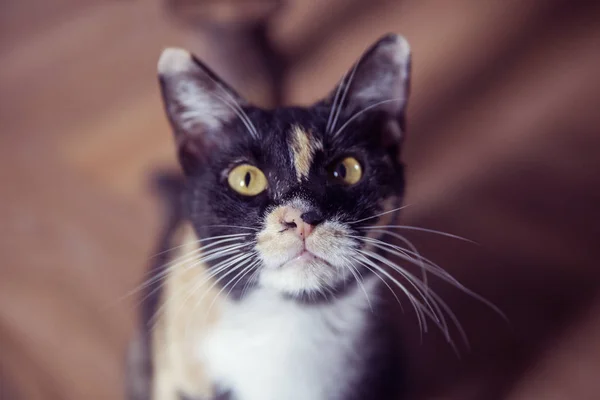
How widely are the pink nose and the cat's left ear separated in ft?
0.32

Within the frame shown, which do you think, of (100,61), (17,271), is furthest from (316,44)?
(17,271)

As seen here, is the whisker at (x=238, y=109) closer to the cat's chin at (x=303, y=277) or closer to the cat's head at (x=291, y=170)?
the cat's head at (x=291, y=170)

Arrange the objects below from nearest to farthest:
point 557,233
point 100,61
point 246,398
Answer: point 246,398
point 557,233
point 100,61

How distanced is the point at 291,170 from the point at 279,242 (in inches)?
2.4

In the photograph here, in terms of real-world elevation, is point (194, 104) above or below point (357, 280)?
above

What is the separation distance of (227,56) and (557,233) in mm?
443

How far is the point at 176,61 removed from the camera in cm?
49

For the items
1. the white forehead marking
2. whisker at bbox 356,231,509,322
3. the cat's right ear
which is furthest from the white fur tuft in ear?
whisker at bbox 356,231,509,322

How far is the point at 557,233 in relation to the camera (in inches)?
26.5

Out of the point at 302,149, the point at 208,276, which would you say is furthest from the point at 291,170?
the point at 208,276

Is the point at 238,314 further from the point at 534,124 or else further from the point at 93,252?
the point at 534,124

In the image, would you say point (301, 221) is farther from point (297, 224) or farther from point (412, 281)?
point (412, 281)

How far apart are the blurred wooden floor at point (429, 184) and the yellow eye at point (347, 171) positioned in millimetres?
80

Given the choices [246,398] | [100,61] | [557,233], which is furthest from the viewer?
[100,61]
